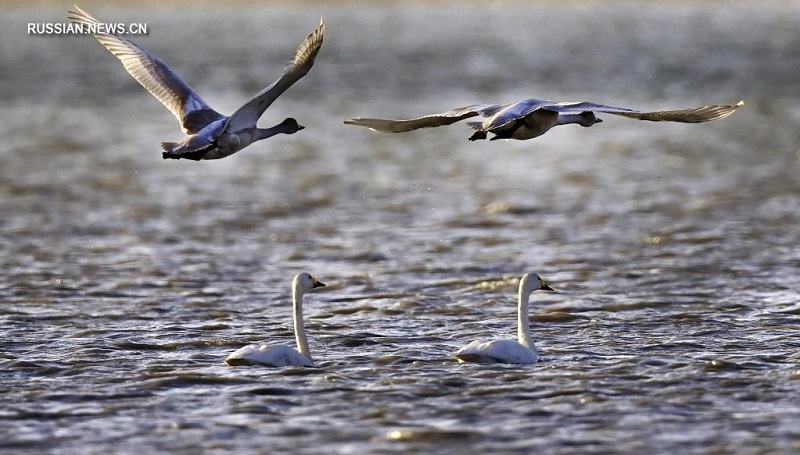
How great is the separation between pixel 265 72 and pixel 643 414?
28227mm

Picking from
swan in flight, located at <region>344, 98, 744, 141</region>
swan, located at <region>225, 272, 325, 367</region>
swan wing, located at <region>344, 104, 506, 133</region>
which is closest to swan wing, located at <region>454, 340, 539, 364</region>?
swan, located at <region>225, 272, 325, 367</region>

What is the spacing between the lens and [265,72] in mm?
37531

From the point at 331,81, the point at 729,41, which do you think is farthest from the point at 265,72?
the point at 729,41

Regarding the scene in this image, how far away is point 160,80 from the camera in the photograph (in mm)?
13086

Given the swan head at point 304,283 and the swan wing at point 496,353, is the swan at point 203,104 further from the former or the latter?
the swan wing at point 496,353

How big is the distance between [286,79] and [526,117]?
179 centimetres

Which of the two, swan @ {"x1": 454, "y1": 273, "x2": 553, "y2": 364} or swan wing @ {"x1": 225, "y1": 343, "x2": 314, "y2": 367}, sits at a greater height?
swan wing @ {"x1": 225, "y1": 343, "x2": 314, "y2": 367}

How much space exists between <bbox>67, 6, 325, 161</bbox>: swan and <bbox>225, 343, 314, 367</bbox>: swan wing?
4.73 ft

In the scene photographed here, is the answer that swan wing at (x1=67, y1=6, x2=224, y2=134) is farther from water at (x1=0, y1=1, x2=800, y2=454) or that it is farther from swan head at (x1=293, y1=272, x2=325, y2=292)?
water at (x1=0, y1=1, x2=800, y2=454)

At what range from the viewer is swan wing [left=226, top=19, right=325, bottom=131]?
10.7m

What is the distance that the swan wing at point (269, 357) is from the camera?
11391 mm

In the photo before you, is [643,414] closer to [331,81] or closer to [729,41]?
[331,81]

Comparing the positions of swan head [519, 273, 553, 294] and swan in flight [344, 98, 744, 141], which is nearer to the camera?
swan in flight [344, 98, 744, 141]

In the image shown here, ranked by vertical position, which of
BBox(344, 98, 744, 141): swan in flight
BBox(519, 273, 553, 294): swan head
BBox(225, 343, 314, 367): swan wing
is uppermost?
BBox(344, 98, 744, 141): swan in flight
